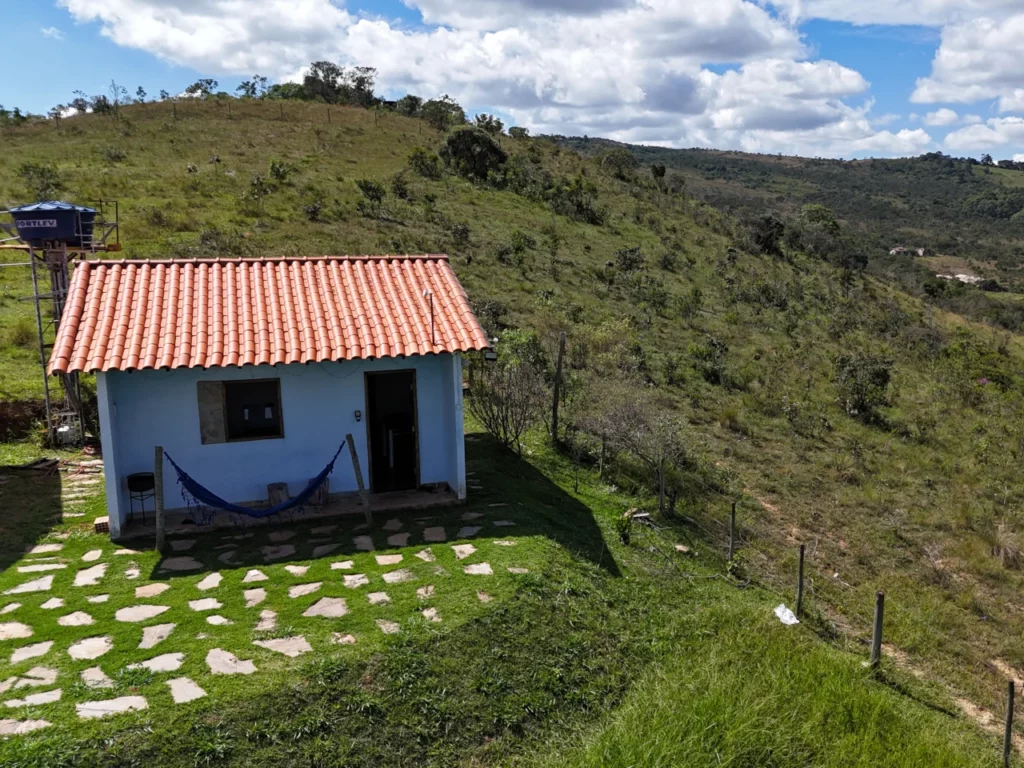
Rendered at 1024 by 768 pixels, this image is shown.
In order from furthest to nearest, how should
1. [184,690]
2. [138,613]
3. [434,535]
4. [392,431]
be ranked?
[392,431] → [434,535] → [138,613] → [184,690]

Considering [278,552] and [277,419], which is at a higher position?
[277,419]

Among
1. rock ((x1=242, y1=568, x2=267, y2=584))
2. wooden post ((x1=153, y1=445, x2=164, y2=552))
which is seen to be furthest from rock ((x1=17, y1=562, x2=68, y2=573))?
rock ((x1=242, y1=568, x2=267, y2=584))

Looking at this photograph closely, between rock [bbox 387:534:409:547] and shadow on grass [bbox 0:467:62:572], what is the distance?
13.2 ft

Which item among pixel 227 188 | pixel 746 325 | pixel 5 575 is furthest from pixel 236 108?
pixel 5 575

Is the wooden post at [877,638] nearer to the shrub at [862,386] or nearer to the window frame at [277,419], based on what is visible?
the window frame at [277,419]

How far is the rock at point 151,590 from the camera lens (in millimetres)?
7102

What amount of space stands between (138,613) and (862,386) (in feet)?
52.6

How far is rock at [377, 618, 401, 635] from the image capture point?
652 centimetres

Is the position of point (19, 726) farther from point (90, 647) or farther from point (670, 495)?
point (670, 495)

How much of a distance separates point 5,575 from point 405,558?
412 cm

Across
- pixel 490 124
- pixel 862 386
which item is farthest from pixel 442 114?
pixel 862 386

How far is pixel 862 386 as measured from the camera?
17.3 metres

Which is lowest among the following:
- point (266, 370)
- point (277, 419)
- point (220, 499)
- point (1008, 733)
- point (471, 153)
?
point (1008, 733)

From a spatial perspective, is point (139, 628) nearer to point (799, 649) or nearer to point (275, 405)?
point (275, 405)
